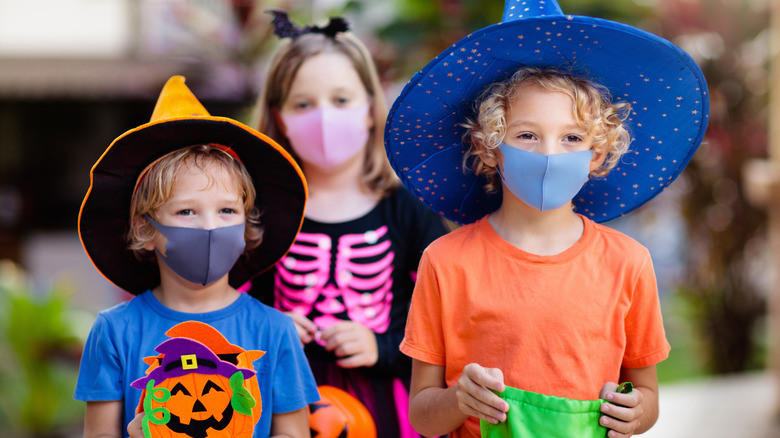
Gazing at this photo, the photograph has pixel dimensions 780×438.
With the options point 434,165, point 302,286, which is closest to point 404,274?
point 302,286

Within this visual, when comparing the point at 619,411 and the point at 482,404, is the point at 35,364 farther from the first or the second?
the point at 619,411

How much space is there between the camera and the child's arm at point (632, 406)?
1531mm

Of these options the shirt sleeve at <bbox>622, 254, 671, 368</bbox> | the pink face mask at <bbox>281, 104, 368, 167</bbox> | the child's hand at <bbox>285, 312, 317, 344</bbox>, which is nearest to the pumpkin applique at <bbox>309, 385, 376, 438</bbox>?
the child's hand at <bbox>285, 312, 317, 344</bbox>

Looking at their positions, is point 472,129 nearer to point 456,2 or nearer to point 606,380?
point 606,380

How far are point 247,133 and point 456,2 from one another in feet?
7.79

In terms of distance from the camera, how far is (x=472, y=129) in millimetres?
1746

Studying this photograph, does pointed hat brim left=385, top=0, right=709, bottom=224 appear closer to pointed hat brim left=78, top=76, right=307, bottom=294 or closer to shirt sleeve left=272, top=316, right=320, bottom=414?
pointed hat brim left=78, top=76, right=307, bottom=294

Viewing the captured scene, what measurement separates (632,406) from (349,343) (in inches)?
31.7

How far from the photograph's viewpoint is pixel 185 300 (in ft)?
5.82

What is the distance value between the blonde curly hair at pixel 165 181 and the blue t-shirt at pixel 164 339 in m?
0.15

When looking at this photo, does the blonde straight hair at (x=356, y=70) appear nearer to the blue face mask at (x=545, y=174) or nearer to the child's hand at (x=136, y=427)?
the blue face mask at (x=545, y=174)

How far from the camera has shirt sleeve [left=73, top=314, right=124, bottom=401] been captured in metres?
1.68

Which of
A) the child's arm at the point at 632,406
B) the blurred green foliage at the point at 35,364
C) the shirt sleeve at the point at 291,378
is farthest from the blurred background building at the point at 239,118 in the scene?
the child's arm at the point at 632,406

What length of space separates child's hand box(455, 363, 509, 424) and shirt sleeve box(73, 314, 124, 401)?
805 millimetres
